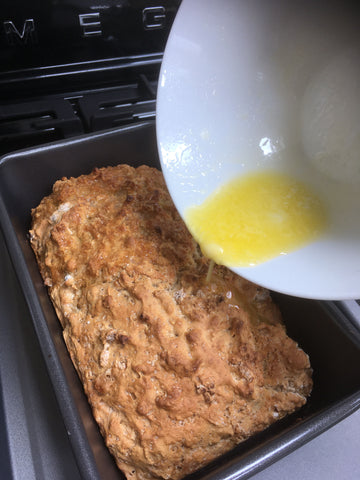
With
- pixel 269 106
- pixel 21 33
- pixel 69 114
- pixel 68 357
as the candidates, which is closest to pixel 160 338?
pixel 68 357

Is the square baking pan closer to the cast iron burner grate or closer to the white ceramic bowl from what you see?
the cast iron burner grate

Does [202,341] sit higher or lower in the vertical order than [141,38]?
lower

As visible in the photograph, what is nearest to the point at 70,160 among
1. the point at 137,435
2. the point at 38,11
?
the point at 38,11

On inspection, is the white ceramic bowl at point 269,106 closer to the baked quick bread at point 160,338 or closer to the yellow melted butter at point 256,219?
the yellow melted butter at point 256,219

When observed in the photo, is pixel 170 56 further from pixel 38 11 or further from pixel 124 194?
pixel 38 11

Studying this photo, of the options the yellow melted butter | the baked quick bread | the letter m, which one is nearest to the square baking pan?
the baked quick bread

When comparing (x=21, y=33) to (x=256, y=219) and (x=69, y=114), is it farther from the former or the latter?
(x=256, y=219)
